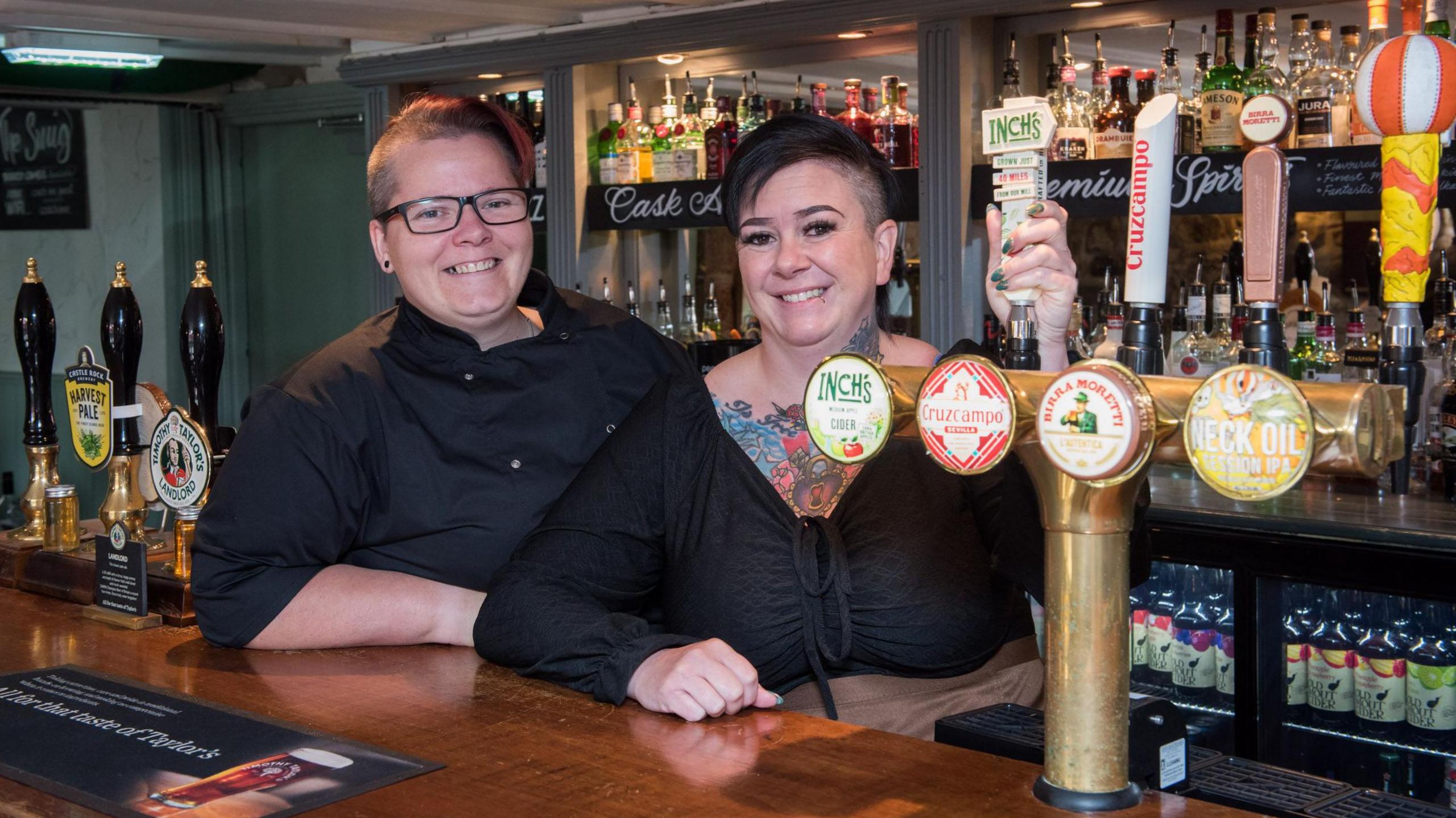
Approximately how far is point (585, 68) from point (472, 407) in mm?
2296

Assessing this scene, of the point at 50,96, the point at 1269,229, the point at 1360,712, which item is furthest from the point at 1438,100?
the point at 50,96

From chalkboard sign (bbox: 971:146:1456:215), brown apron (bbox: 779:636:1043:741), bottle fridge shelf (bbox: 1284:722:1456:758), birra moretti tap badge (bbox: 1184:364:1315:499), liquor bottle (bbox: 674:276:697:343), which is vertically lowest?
bottle fridge shelf (bbox: 1284:722:1456:758)

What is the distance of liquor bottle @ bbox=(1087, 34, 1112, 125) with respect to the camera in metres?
3.29

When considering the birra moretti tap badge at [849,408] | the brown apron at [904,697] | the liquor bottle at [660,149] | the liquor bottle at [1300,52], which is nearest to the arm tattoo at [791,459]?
the brown apron at [904,697]

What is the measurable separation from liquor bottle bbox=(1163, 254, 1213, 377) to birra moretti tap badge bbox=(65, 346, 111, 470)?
2.16 meters

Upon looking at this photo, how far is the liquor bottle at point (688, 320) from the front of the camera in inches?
162

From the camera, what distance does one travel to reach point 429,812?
1.11m

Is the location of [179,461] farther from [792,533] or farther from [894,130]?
[894,130]

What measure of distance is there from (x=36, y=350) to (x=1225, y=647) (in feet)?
7.36

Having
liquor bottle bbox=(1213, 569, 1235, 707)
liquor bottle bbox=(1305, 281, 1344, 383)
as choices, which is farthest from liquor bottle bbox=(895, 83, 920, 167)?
liquor bottle bbox=(1213, 569, 1235, 707)

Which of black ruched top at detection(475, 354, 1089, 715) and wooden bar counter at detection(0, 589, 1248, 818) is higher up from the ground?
black ruched top at detection(475, 354, 1089, 715)

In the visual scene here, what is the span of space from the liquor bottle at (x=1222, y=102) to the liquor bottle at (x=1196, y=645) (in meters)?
0.72

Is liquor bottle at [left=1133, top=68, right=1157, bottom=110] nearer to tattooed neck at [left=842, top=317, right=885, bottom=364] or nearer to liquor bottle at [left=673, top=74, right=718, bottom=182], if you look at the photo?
liquor bottle at [left=673, top=74, right=718, bottom=182]

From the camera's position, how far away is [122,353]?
203 centimetres
